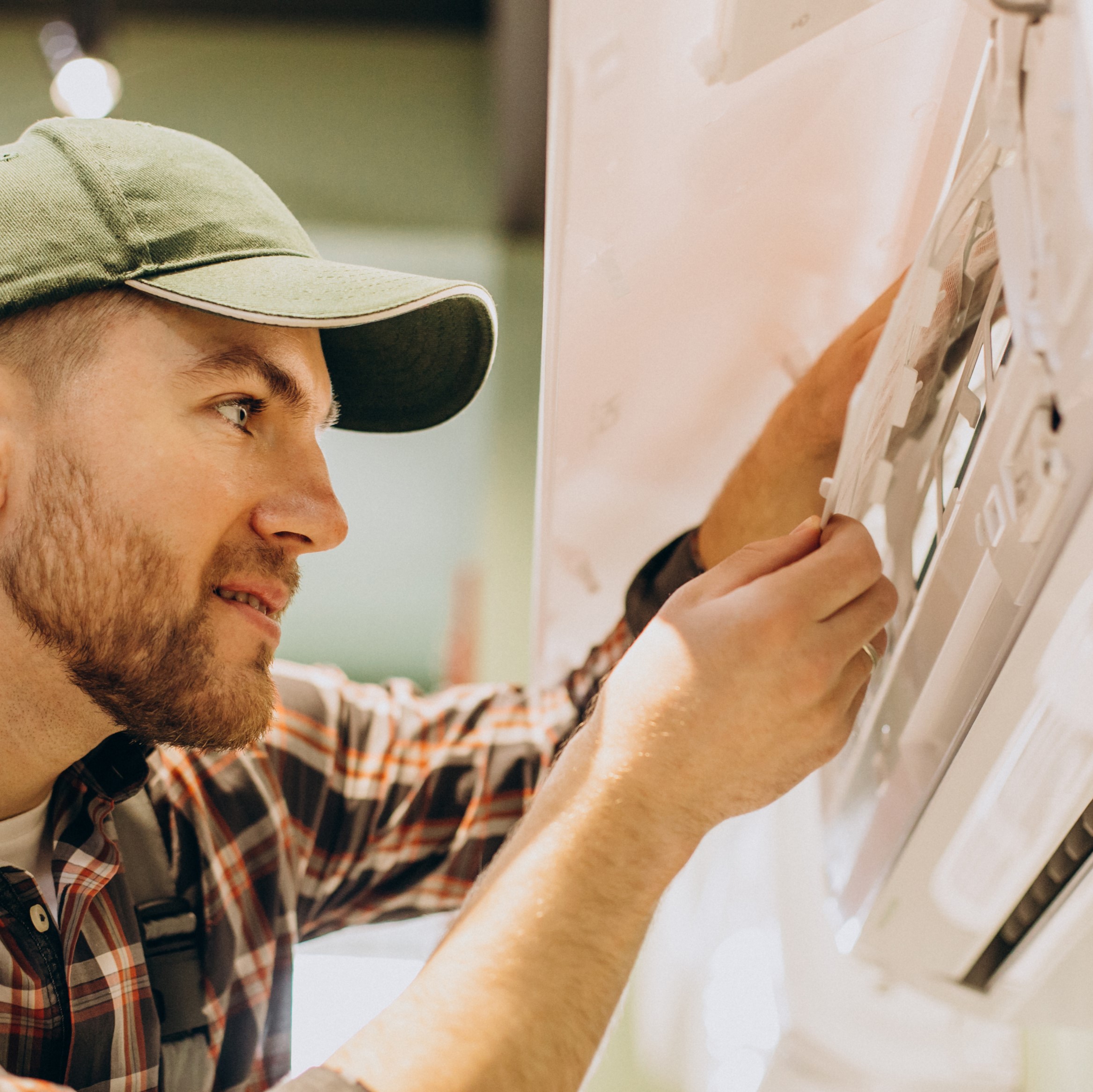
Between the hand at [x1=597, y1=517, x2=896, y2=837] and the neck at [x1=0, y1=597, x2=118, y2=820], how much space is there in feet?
1.45

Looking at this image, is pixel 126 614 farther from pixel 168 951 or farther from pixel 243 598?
pixel 168 951

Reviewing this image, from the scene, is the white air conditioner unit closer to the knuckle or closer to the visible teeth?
the knuckle

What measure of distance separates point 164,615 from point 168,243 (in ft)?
0.87

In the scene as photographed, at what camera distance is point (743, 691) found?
0.49m

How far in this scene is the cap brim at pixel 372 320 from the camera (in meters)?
0.62

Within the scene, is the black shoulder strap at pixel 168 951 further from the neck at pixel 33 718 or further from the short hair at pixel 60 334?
the short hair at pixel 60 334

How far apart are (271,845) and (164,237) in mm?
539

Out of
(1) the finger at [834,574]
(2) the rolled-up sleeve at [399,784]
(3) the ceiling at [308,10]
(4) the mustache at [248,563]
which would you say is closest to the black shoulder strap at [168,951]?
(2) the rolled-up sleeve at [399,784]

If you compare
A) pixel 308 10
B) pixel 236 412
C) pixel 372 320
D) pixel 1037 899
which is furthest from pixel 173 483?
pixel 308 10

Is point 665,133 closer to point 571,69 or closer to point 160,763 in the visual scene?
point 571,69

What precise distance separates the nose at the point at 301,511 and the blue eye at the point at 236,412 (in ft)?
0.14

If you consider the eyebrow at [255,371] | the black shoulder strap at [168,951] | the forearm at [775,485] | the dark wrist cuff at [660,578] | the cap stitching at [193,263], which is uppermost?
the cap stitching at [193,263]

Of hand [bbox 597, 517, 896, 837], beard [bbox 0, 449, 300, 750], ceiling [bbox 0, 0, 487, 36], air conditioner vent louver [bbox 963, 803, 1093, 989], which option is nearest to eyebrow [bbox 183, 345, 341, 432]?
beard [bbox 0, 449, 300, 750]

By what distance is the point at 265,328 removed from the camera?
68 cm
